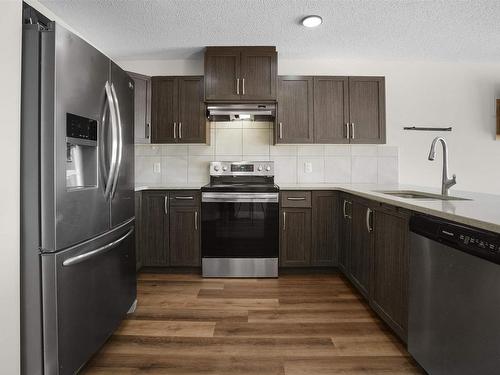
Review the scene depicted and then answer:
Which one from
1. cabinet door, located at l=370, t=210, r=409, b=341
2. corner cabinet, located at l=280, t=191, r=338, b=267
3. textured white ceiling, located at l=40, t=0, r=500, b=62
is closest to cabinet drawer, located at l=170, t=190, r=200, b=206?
corner cabinet, located at l=280, t=191, r=338, b=267

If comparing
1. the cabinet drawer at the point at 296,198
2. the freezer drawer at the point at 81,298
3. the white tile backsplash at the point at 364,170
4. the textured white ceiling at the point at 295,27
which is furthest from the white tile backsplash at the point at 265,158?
the freezer drawer at the point at 81,298

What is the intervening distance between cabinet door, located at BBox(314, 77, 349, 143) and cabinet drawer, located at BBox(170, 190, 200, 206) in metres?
1.48

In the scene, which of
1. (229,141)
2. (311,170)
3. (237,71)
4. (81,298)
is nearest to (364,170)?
(311,170)

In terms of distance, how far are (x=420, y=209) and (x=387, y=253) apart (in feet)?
1.69

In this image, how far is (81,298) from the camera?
4.70 feet

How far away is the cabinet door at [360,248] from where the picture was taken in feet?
7.31

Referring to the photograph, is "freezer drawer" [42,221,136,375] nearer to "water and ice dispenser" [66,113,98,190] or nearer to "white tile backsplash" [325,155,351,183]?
"water and ice dispenser" [66,113,98,190]

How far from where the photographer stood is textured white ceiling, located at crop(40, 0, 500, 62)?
2381mm

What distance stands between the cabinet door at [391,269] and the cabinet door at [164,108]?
2316 mm

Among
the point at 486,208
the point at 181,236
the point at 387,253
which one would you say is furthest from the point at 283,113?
the point at 486,208

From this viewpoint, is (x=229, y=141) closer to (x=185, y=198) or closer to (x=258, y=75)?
(x=258, y=75)

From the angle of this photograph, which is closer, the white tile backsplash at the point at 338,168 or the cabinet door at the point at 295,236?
the cabinet door at the point at 295,236

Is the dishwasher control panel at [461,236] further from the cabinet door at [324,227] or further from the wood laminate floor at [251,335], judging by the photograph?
the cabinet door at [324,227]

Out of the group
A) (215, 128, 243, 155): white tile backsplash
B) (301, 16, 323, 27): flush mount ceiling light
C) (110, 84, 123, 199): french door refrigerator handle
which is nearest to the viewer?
(110, 84, 123, 199): french door refrigerator handle
